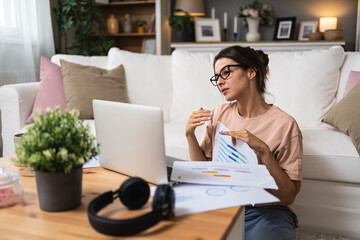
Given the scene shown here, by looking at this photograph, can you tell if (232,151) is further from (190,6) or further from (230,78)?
(190,6)

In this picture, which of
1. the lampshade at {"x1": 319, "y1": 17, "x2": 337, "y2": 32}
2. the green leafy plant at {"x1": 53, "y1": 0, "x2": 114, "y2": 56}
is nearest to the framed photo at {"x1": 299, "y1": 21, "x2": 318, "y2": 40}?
the lampshade at {"x1": 319, "y1": 17, "x2": 337, "y2": 32}

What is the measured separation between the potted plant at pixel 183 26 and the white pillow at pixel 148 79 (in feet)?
5.11

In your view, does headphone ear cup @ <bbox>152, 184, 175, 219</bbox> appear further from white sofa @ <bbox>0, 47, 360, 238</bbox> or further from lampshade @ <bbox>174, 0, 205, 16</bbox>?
lampshade @ <bbox>174, 0, 205, 16</bbox>

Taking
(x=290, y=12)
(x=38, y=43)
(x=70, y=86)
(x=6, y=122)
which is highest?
(x=290, y=12)

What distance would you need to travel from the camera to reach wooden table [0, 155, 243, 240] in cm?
69

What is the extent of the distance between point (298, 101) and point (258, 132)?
1.10 meters

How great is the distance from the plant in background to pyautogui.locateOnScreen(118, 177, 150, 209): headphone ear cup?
345cm

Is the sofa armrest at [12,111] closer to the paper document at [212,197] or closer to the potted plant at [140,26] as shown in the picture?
the paper document at [212,197]

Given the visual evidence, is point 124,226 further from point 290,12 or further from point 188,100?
point 290,12

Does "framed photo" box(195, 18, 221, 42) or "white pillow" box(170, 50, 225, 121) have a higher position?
"framed photo" box(195, 18, 221, 42)

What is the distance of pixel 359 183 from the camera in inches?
67.6

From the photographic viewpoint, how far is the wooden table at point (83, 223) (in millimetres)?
687

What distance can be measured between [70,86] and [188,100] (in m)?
0.78

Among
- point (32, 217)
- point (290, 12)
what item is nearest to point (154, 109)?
point (32, 217)
